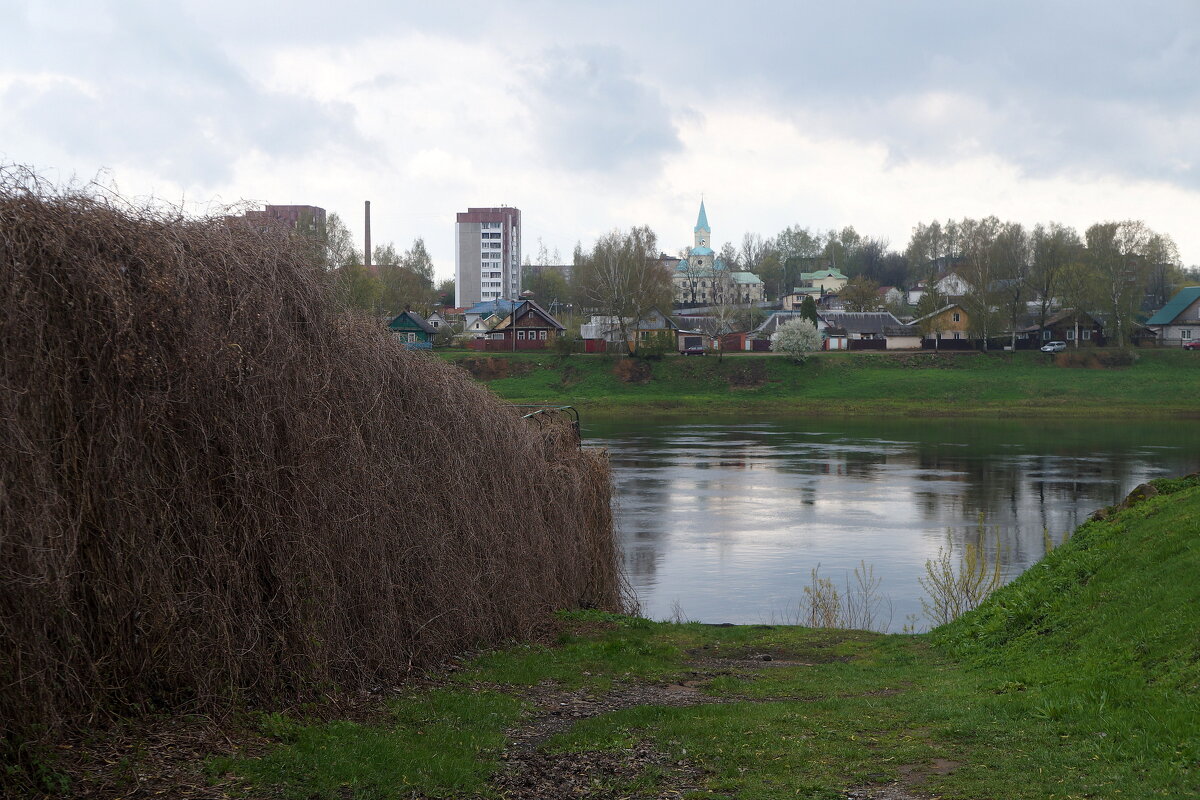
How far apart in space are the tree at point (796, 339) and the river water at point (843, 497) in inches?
843

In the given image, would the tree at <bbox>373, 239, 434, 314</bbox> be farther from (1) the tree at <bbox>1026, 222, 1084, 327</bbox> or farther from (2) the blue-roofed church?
(1) the tree at <bbox>1026, 222, 1084, 327</bbox>

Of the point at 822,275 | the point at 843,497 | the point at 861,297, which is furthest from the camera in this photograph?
the point at 822,275

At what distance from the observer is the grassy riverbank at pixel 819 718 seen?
7.51 m

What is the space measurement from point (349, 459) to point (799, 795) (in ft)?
15.4

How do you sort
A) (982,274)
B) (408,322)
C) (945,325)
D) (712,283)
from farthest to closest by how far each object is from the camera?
(712,283) < (945,325) < (982,274) < (408,322)

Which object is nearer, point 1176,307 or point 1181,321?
point 1181,321

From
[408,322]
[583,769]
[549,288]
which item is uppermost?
[549,288]

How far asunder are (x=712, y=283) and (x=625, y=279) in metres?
53.2

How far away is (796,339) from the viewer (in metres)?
88.2

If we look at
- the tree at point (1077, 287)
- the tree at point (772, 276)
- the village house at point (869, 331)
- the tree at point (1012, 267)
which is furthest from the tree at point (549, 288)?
the tree at point (1077, 287)

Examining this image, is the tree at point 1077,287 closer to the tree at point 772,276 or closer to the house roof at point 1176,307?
the house roof at point 1176,307

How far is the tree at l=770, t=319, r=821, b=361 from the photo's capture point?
290 ft

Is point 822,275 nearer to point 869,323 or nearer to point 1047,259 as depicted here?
point 869,323

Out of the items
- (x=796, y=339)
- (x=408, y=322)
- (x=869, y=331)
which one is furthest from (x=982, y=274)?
(x=408, y=322)
